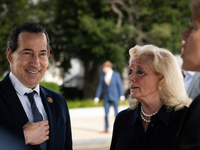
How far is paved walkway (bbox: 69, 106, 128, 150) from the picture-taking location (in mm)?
7660

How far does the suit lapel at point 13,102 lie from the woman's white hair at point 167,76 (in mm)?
1090

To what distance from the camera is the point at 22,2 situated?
16047mm

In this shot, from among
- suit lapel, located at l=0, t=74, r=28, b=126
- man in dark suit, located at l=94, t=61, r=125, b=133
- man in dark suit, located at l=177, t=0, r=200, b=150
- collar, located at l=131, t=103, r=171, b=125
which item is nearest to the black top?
collar, located at l=131, t=103, r=171, b=125

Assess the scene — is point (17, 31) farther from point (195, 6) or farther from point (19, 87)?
point (195, 6)

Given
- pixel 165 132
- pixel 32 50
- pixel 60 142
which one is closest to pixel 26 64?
pixel 32 50

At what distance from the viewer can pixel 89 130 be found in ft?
30.3

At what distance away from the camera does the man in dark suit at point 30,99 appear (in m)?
2.02

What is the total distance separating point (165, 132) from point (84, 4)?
45.0 feet

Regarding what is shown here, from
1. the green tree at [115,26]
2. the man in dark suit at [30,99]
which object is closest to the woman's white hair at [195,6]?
the man in dark suit at [30,99]

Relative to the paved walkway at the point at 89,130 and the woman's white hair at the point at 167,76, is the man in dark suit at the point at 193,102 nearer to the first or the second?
the woman's white hair at the point at 167,76

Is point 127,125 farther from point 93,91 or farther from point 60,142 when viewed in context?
point 93,91

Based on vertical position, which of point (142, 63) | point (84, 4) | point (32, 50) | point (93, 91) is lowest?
point (93, 91)

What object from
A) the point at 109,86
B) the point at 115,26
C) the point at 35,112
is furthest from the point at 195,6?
the point at 115,26

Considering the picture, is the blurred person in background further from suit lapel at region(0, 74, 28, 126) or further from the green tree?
the green tree
